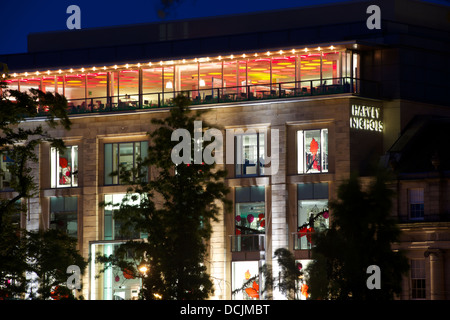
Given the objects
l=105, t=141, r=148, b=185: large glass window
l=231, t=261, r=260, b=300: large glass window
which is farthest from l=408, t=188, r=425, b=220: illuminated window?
l=105, t=141, r=148, b=185: large glass window

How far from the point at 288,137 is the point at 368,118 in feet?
16.4

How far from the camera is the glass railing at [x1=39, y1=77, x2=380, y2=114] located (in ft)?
248

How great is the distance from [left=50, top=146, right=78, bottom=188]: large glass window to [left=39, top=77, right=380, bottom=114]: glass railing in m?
2.87

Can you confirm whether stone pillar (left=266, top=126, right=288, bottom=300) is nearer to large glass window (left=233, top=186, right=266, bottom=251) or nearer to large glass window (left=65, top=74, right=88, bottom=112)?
large glass window (left=233, top=186, right=266, bottom=251)

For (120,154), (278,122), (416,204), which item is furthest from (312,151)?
(120,154)

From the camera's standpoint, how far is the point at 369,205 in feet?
168

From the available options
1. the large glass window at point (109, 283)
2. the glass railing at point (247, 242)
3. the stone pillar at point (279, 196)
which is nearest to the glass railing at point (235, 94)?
the stone pillar at point (279, 196)

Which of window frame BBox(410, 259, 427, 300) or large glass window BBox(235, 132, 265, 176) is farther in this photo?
large glass window BBox(235, 132, 265, 176)

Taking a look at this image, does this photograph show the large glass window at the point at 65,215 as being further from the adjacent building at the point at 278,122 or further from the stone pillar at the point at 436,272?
the stone pillar at the point at 436,272

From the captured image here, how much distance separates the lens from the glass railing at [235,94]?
75625 mm

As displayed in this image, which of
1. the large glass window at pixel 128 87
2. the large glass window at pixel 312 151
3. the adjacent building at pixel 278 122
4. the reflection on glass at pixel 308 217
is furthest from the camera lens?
the large glass window at pixel 128 87

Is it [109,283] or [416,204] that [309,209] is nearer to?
[416,204]

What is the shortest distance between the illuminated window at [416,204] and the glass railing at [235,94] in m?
7.21

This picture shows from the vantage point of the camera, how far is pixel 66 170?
83.7 metres
